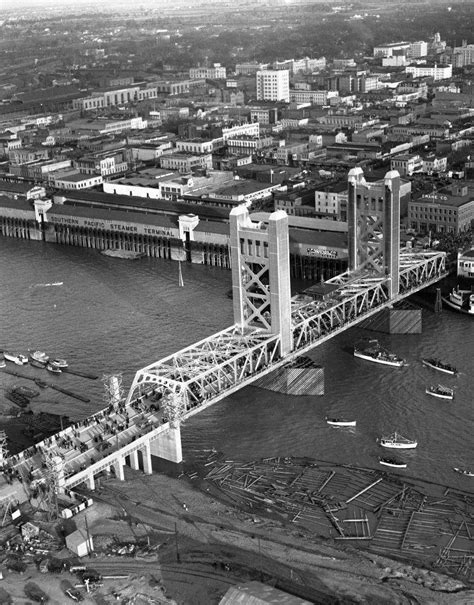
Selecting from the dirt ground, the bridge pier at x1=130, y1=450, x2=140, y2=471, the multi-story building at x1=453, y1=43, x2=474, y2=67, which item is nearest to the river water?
the bridge pier at x1=130, y1=450, x2=140, y2=471

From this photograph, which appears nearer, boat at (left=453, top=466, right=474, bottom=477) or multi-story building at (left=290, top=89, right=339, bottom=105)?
boat at (left=453, top=466, right=474, bottom=477)

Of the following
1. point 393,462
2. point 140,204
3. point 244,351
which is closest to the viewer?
point 393,462

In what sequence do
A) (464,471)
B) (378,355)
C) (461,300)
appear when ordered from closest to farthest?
(464,471) → (378,355) → (461,300)

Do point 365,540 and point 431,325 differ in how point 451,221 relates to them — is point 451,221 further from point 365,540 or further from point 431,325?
point 365,540

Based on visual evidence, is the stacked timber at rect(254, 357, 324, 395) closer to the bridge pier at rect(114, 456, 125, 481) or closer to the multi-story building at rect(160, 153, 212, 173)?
the bridge pier at rect(114, 456, 125, 481)

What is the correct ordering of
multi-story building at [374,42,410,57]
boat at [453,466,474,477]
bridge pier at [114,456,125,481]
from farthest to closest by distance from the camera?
multi-story building at [374,42,410,57] < bridge pier at [114,456,125,481] < boat at [453,466,474,477]

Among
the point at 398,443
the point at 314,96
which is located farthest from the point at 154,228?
the point at 314,96

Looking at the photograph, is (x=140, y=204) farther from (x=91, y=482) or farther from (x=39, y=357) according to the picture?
(x=91, y=482)
